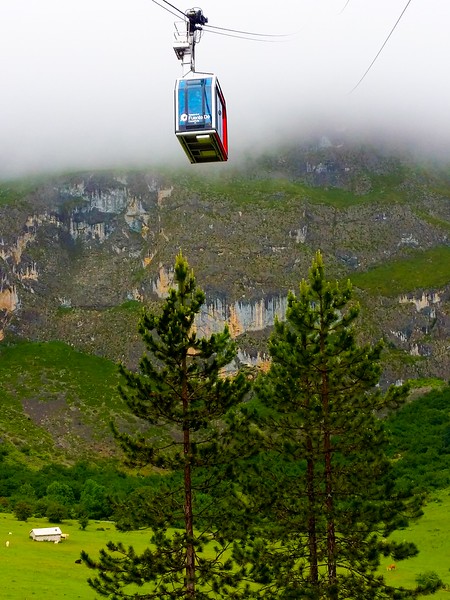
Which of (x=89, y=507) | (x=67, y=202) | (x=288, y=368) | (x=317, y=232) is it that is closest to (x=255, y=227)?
(x=317, y=232)

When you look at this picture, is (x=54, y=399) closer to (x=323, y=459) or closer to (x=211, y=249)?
(x=211, y=249)

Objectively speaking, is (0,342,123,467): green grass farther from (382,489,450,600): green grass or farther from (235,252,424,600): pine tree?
(235,252,424,600): pine tree

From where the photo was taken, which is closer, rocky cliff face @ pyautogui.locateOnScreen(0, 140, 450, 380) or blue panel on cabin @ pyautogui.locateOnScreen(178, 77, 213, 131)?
blue panel on cabin @ pyautogui.locateOnScreen(178, 77, 213, 131)

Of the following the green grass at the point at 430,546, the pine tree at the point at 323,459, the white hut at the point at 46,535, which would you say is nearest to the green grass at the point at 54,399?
the white hut at the point at 46,535

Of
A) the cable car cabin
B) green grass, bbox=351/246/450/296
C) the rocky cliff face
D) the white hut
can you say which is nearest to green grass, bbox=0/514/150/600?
the white hut

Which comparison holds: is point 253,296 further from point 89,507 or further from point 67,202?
point 89,507
